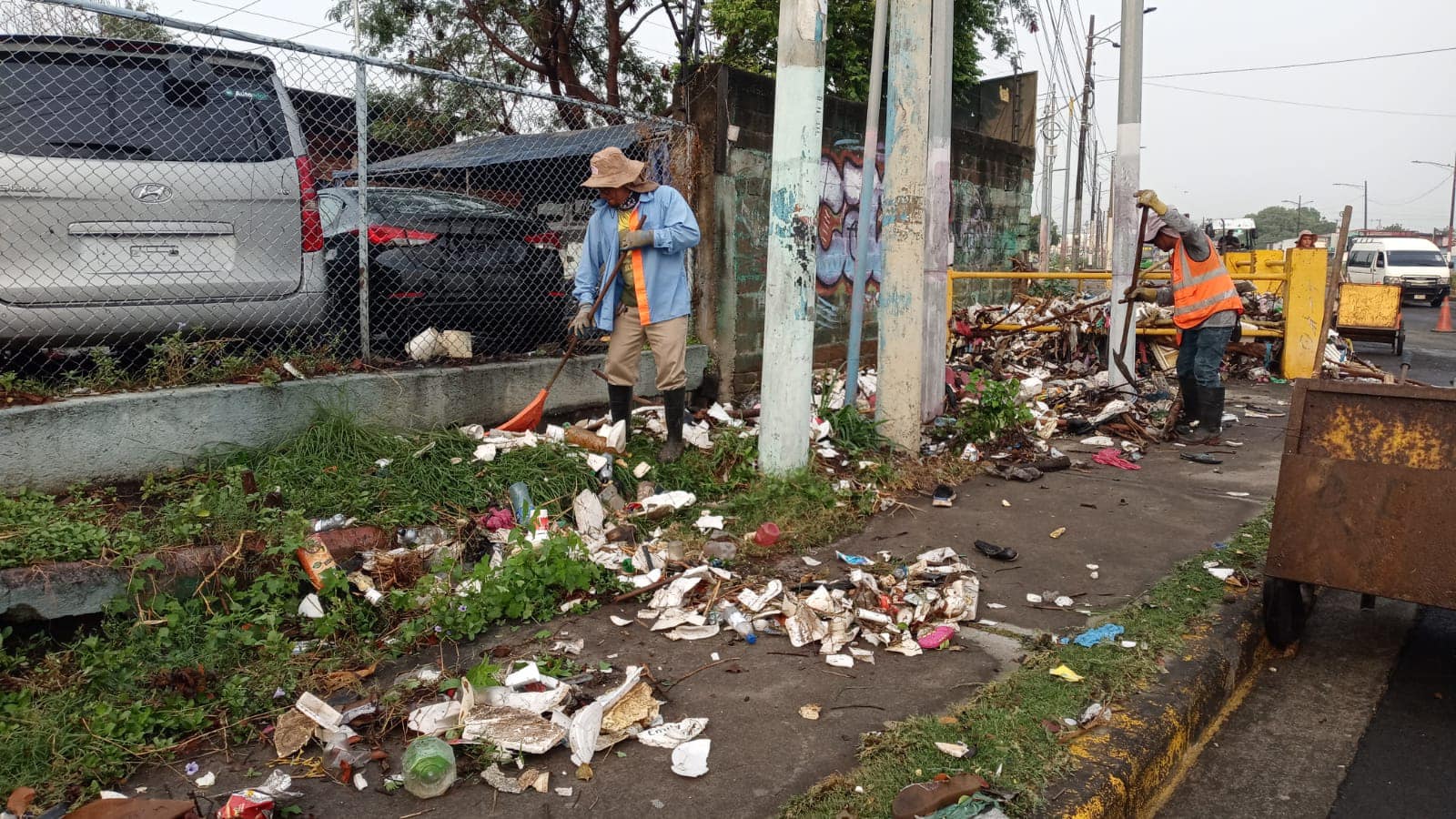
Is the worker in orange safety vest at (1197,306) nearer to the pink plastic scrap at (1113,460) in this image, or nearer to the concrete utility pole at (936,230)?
the pink plastic scrap at (1113,460)

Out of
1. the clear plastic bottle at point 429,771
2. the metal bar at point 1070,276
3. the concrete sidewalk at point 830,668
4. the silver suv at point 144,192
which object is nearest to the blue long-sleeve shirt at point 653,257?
the silver suv at point 144,192

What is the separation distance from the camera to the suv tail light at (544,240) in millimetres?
6430

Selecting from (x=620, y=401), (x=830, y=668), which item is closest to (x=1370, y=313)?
(x=620, y=401)

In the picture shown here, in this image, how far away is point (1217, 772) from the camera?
3.11 meters

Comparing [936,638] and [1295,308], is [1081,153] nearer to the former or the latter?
[1295,308]

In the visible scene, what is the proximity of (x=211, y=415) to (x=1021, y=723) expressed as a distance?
3953 millimetres

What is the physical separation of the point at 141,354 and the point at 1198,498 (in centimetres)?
588

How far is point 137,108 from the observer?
4.54 metres

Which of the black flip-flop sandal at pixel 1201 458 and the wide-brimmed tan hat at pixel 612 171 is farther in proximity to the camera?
the black flip-flop sandal at pixel 1201 458

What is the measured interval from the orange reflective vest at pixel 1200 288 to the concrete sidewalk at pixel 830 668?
1.63m

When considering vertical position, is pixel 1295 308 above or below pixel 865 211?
below

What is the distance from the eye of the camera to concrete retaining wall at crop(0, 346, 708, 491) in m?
4.16

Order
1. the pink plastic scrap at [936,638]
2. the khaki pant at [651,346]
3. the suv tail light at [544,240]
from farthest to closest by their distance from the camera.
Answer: the suv tail light at [544,240] < the khaki pant at [651,346] < the pink plastic scrap at [936,638]

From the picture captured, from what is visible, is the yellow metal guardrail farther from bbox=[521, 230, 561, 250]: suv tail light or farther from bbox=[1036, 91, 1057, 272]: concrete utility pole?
bbox=[1036, 91, 1057, 272]: concrete utility pole
